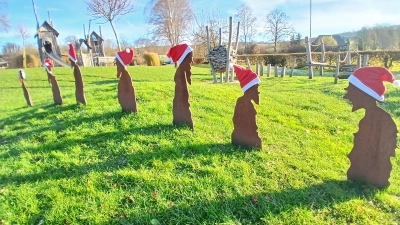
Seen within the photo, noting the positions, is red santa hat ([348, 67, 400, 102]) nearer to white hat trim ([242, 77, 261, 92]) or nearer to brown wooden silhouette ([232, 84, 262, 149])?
white hat trim ([242, 77, 261, 92])

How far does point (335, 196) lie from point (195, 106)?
3765 millimetres

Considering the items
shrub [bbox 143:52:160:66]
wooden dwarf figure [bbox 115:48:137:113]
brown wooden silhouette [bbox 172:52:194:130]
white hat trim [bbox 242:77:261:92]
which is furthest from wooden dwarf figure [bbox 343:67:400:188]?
shrub [bbox 143:52:160:66]

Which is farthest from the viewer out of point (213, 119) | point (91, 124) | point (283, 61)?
point (283, 61)

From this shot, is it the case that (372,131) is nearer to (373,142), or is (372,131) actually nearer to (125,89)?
(373,142)

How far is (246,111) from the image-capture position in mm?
3639

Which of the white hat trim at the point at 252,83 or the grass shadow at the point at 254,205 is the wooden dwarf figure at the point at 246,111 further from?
the grass shadow at the point at 254,205

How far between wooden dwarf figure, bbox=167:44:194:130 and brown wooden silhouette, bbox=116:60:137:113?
44.7 inches

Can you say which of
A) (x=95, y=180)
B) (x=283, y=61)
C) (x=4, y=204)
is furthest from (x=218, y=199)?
(x=283, y=61)

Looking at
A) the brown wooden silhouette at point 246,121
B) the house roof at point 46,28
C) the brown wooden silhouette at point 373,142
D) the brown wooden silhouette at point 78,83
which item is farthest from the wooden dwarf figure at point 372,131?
the house roof at point 46,28

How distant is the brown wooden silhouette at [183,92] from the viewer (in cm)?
415

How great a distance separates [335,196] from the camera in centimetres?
280

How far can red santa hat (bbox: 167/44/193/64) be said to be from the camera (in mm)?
4065

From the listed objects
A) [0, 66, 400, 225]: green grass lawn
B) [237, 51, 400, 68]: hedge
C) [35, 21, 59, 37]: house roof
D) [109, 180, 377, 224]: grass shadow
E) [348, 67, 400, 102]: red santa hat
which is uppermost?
[35, 21, 59, 37]: house roof

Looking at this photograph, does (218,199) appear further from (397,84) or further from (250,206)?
(397,84)
